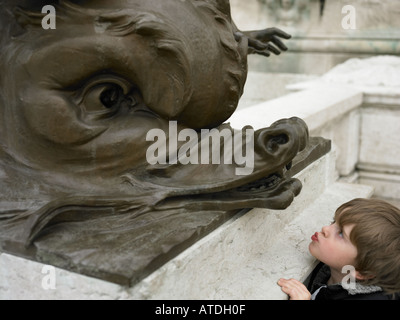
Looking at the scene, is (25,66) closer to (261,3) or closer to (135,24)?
(135,24)

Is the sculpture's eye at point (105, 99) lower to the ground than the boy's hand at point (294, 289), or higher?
higher

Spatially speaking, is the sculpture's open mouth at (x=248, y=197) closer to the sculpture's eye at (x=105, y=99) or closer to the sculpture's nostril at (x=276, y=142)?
the sculpture's nostril at (x=276, y=142)

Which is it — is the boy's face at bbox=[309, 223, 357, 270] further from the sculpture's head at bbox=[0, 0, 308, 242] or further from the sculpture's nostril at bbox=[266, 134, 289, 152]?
the sculpture's nostril at bbox=[266, 134, 289, 152]

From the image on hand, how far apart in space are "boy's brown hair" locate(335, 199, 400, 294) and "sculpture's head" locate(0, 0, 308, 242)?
9.4 inches

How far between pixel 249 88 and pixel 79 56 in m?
4.09

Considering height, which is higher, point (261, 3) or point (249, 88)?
point (261, 3)

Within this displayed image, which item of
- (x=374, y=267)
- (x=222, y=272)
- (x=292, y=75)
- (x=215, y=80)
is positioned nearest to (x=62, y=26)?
(x=215, y=80)

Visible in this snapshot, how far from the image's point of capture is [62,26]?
1.44m

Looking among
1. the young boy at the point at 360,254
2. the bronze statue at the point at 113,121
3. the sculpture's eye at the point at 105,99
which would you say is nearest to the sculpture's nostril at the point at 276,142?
the bronze statue at the point at 113,121

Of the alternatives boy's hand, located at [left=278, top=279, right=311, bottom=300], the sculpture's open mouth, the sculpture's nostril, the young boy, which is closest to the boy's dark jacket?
the young boy

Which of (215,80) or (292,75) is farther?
(292,75)

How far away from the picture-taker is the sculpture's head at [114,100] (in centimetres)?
143

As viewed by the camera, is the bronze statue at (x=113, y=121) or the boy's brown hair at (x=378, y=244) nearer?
the bronze statue at (x=113, y=121)

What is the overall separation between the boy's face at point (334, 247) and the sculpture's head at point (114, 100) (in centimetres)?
22
